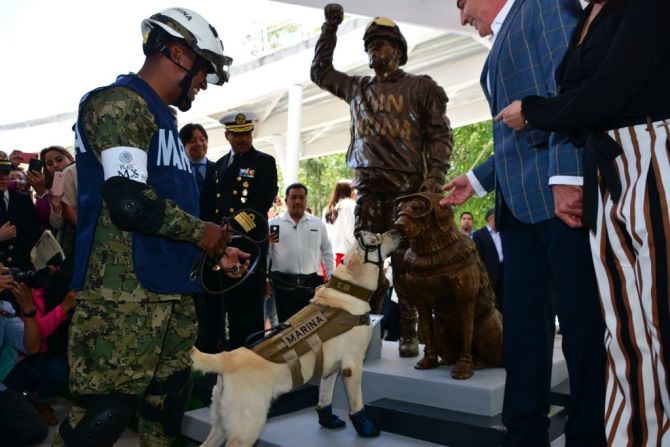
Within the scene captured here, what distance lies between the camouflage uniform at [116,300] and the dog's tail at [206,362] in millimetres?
306

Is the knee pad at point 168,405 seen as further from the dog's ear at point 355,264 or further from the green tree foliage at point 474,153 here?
the green tree foliage at point 474,153

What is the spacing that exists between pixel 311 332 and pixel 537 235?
1.23m

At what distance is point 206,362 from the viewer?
8.45ft

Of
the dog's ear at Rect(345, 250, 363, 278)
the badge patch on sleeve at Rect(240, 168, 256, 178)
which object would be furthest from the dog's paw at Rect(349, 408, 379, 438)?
the badge patch on sleeve at Rect(240, 168, 256, 178)

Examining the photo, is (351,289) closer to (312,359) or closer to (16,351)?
(312,359)

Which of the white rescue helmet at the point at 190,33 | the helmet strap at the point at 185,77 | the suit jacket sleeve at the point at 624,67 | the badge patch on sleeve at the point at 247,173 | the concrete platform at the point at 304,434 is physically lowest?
the concrete platform at the point at 304,434

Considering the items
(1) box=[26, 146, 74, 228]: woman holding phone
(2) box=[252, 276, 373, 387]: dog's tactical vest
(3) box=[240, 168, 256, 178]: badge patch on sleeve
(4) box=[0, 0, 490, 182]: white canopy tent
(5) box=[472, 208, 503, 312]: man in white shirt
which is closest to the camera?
(2) box=[252, 276, 373, 387]: dog's tactical vest

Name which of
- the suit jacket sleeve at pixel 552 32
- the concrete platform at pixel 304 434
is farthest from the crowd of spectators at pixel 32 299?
the suit jacket sleeve at pixel 552 32

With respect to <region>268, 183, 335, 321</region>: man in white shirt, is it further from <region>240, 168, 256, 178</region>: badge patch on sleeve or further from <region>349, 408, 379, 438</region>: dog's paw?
<region>349, 408, 379, 438</region>: dog's paw

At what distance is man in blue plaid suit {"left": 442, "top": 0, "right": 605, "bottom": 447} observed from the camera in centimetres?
215

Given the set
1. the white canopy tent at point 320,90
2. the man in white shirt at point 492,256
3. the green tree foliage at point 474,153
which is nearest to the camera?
the man in white shirt at point 492,256

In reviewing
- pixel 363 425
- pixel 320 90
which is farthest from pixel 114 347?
pixel 320 90

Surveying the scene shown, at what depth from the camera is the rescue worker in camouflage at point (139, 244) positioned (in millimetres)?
2084

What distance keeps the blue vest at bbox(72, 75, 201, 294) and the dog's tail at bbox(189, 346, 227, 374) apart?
0.37 meters
